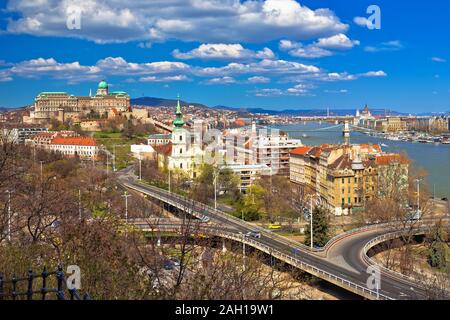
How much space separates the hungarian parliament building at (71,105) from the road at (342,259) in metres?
49.7

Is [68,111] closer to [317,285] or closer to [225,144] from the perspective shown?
[225,144]

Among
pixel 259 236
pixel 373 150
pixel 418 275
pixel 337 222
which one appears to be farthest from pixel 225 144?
pixel 418 275

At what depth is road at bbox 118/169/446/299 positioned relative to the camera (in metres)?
13.0

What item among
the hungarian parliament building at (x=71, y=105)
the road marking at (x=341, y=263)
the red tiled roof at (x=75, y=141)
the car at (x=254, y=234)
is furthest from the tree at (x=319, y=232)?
the hungarian parliament building at (x=71, y=105)

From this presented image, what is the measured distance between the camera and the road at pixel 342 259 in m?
13.0

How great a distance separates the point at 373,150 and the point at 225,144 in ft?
48.6

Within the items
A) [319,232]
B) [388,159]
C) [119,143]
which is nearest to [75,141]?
[119,143]

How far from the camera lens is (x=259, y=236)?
19234 mm

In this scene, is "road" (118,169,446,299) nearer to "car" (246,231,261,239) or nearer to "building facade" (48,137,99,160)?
"car" (246,231,261,239)

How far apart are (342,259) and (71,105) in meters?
62.7

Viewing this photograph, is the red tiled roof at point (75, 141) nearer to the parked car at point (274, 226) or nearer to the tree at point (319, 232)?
the parked car at point (274, 226)

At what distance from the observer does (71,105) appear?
73.4 meters

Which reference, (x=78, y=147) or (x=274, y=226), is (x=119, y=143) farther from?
(x=274, y=226)

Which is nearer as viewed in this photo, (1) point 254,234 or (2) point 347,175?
(1) point 254,234
